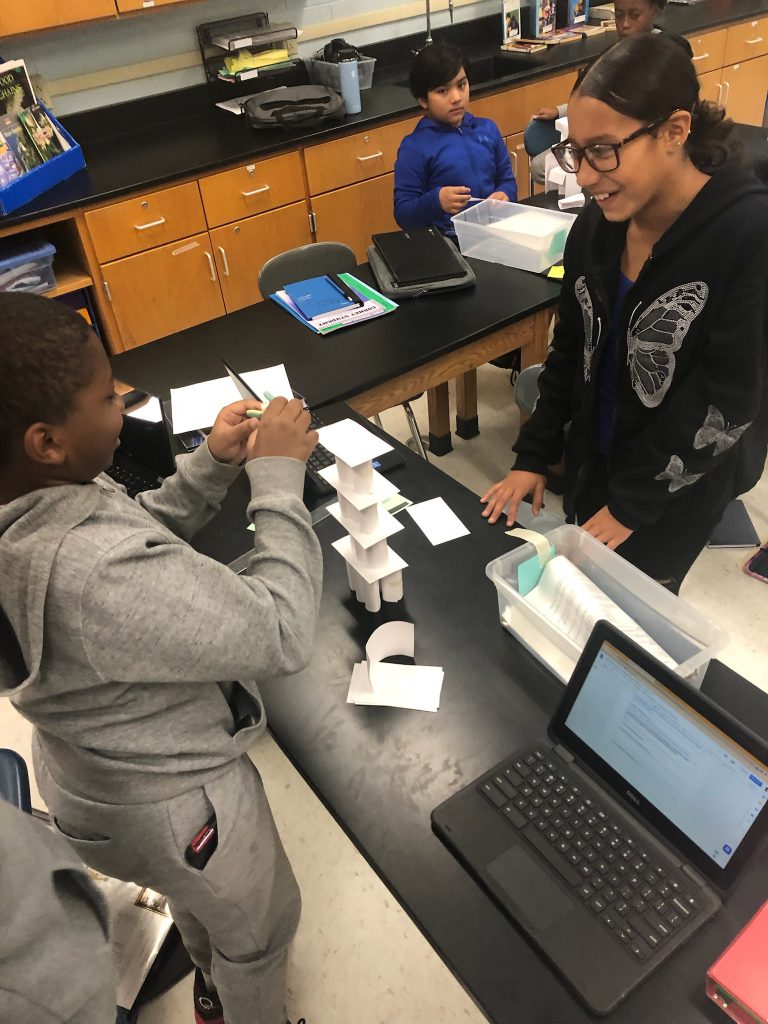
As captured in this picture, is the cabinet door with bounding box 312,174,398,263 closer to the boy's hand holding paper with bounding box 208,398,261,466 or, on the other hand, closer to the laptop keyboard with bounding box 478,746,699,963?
the boy's hand holding paper with bounding box 208,398,261,466

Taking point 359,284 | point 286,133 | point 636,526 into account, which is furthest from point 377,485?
point 286,133

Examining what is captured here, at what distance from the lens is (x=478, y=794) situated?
923mm

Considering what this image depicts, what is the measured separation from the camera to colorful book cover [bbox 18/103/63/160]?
2.71 metres

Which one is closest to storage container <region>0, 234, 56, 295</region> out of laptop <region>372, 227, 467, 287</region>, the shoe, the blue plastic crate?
the blue plastic crate

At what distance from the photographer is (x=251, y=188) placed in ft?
10.1

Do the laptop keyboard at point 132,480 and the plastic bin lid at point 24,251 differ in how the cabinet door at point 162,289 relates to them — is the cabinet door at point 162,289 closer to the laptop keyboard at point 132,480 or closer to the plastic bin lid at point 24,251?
the plastic bin lid at point 24,251

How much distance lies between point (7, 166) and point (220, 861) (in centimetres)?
265

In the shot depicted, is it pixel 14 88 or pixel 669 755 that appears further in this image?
pixel 14 88

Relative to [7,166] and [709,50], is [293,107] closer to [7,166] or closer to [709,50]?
[7,166]

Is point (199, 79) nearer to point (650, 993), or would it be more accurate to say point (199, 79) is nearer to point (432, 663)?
point (432, 663)

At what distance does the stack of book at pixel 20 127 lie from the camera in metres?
2.63

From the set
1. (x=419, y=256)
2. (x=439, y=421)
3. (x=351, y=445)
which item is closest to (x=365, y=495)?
(x=351, y=445)

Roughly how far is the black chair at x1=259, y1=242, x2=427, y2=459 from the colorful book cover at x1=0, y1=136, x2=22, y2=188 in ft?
3.56

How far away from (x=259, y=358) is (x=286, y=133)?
174cm
